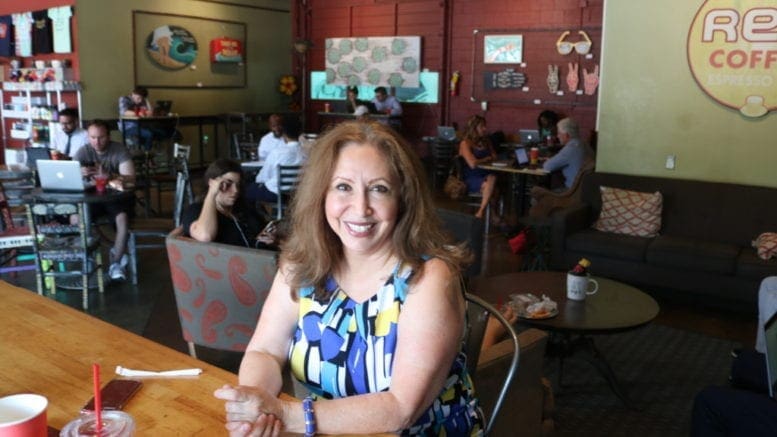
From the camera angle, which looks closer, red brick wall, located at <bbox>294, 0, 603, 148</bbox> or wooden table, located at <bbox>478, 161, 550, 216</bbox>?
wooden table, located at <bbox>478, 161, 550, 216</bbox>

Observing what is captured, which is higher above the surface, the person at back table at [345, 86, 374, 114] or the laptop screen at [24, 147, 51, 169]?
the person at back table at [345, 86, 374, 114]

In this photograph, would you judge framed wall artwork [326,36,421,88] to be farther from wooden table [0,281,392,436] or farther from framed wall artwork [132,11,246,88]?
wooden table [0,281,392,436]

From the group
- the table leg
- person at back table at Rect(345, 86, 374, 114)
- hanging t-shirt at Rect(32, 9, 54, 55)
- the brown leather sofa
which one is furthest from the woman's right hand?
hanging t-shirt at Rect(32, 9, 54, 55)

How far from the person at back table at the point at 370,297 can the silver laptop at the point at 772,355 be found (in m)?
1.28

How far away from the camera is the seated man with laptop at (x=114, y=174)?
214 inches

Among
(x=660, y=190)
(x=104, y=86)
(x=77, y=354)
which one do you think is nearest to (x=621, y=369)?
(x=660, y=190)

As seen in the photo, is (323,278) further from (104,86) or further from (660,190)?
(104,86)

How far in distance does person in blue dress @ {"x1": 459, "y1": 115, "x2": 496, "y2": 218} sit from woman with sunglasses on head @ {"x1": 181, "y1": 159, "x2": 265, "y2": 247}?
152 inches

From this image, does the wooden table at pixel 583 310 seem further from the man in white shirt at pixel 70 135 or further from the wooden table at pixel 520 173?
the man in white shirt at pixel 70 135

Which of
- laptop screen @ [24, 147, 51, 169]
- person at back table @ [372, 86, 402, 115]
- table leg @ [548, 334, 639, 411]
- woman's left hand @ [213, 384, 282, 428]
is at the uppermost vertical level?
person at back table @ [372, 86, 402, 115]

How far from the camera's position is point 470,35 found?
11.0m

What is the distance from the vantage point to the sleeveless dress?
7.50 meters

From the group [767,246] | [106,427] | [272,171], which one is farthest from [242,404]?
[272,171]

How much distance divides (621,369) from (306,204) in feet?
9.05
